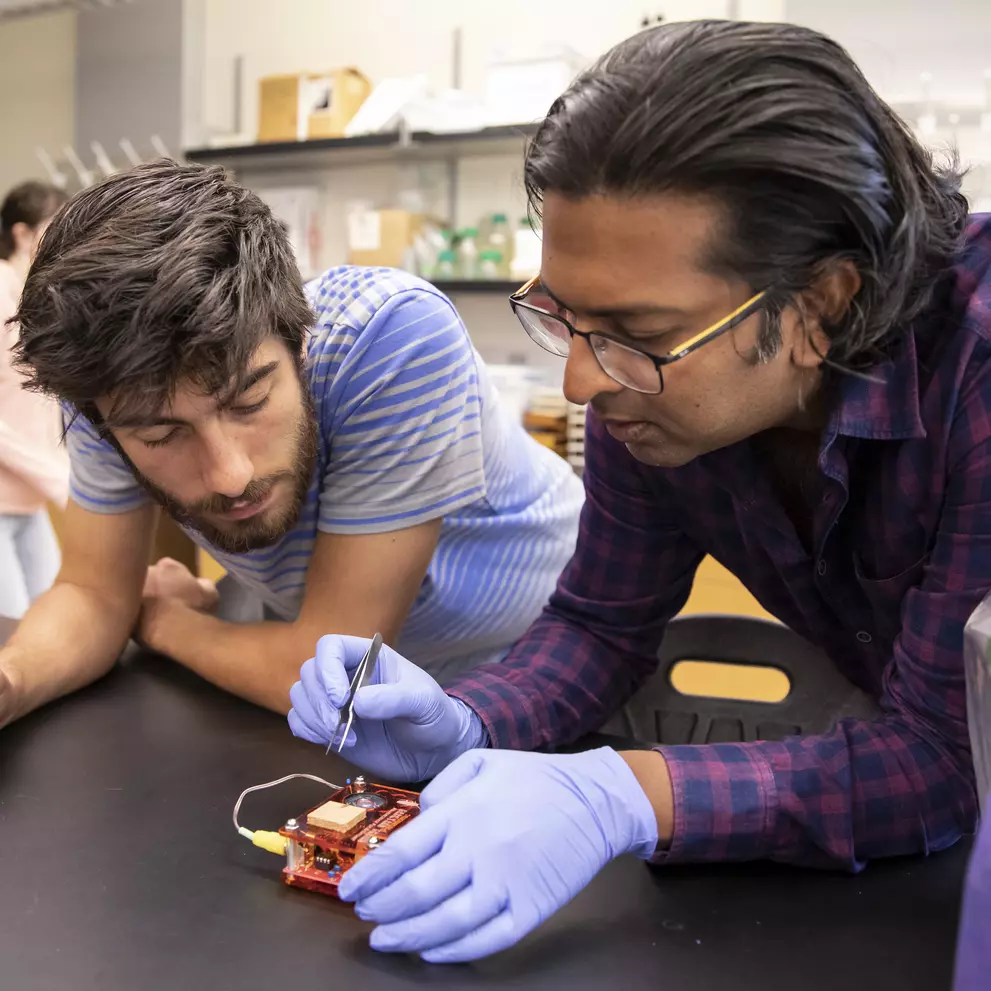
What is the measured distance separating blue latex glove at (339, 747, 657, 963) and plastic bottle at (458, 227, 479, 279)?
2.72 meters

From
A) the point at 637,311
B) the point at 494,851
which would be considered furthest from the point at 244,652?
the point at 637,311

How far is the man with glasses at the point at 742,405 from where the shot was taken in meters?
0.78

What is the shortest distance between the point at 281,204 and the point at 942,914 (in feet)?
11.7

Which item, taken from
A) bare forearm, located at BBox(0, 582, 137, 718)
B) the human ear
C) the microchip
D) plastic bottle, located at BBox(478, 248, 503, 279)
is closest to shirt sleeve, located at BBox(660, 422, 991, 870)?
the human ear

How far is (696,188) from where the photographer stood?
2.63 feet

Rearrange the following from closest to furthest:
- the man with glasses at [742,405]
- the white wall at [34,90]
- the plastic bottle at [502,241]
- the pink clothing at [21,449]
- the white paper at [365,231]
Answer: the man with glasses at [742,405] < the pink clothing at [21,449] < the plastic bottle at [502,241] < the white paper at [365,231] < the white wall at [34,90]

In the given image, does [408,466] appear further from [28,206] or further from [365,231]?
[365,231]

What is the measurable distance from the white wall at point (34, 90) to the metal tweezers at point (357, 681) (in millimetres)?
4079

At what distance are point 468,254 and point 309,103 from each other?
86cm

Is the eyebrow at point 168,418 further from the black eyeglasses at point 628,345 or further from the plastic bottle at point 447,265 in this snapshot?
the plastic bottle at point 447,265

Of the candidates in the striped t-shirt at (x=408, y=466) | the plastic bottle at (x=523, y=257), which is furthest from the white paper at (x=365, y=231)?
the striped t-shirt at (x=408, y=466)

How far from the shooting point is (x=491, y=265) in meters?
3.31

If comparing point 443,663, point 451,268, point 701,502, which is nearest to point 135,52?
point 451,268

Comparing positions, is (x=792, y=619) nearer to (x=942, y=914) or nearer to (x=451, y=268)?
(x=942, y=914)
